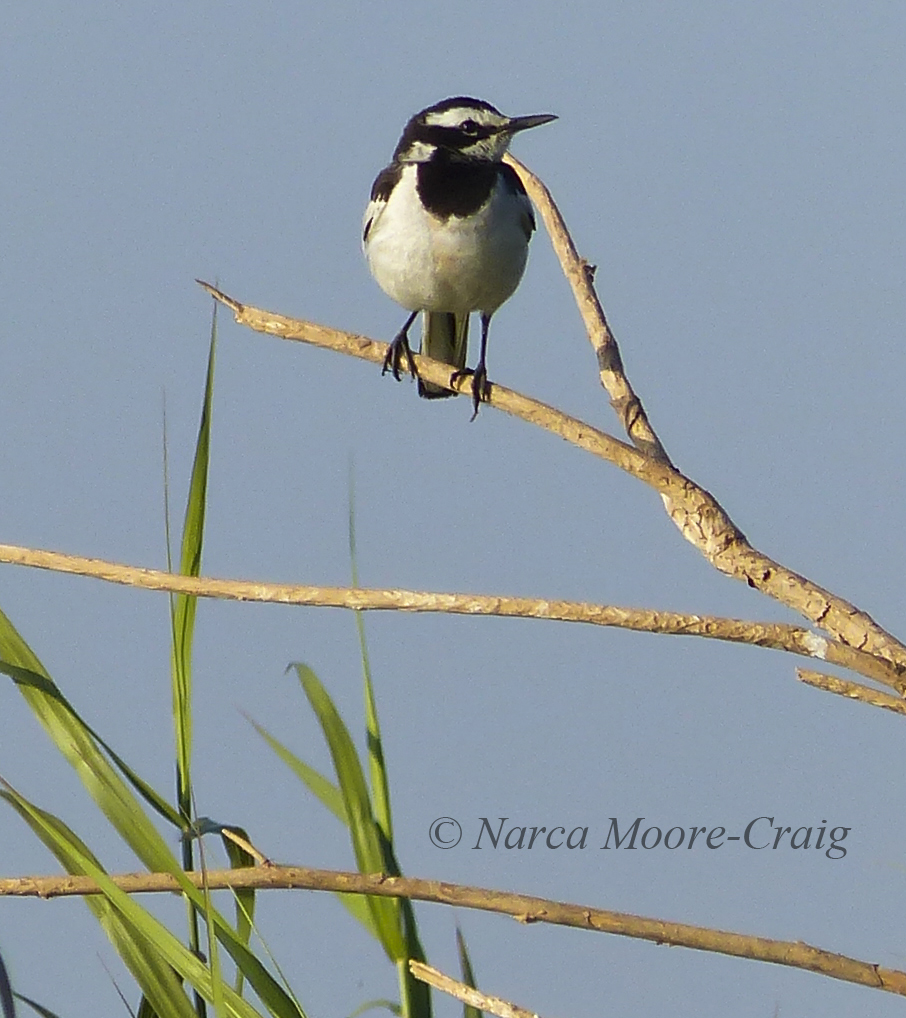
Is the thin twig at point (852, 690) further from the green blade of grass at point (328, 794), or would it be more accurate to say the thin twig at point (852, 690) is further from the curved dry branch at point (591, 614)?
the green blade of grass at point (328, 794)

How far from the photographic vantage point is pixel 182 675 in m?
1.88

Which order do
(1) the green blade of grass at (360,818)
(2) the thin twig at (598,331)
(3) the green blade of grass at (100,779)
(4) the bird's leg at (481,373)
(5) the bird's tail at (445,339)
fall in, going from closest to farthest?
(3) the green blade of grass at (100,779) → (1) the green blade of grass at (360,818) → (2) the thin twig at (598,331) → (4) the bird's leg at (481,373) → (5) the bird's tail at (445,339)

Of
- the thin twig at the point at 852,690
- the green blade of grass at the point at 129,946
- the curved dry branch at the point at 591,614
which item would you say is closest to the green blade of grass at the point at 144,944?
the green blade of grass at the point at 129,946

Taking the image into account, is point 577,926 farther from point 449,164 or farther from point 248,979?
point 449,164

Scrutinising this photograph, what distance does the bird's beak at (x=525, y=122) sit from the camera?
3705 millimetres

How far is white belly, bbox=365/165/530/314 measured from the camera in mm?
3545

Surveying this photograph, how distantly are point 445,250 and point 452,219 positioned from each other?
0.25 ft

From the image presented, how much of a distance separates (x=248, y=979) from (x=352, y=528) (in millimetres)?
559

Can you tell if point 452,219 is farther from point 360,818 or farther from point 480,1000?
point 480,1000

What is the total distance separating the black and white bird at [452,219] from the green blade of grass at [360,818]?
1.58 meters

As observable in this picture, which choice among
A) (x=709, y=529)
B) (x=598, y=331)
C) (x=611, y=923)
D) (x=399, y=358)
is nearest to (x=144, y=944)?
(x=611, y=923)

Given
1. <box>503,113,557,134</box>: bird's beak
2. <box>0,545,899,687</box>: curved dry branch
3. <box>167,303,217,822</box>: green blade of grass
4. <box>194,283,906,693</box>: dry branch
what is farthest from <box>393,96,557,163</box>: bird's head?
<box>0,545,899,687</box>: curved dry branch

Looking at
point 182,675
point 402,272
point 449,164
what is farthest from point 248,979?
point 449,164

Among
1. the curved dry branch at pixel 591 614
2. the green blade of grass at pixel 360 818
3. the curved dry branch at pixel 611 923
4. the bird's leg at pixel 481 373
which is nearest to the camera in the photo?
the curved dry branch at pixel 611 923
